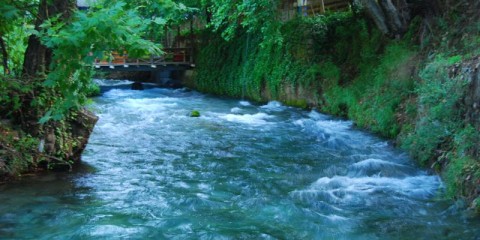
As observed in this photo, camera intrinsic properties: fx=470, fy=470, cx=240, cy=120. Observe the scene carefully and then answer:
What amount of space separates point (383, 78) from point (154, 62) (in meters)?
15.9

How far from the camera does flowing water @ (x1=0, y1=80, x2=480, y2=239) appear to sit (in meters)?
5.72

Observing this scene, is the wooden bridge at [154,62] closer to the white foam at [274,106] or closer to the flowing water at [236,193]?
the white foam at [274,106]

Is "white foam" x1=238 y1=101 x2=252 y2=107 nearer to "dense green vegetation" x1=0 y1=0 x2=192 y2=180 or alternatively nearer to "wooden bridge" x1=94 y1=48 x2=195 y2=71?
"wooden bridge" x1=94 y1=48 x2=195 y2=71

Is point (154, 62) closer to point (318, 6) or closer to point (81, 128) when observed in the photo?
point (318, 6)

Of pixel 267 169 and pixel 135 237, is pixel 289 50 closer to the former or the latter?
pixel 267 169

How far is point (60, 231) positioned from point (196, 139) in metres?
6.06

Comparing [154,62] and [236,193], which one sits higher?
[154,62]

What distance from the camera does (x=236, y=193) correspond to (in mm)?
7172

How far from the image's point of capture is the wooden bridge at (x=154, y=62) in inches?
975

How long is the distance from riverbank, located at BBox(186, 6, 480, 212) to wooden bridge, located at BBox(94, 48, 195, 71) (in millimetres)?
2886

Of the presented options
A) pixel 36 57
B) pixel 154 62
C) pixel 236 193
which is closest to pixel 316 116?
pixel 236 193

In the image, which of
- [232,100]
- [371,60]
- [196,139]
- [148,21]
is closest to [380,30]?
[371,60]

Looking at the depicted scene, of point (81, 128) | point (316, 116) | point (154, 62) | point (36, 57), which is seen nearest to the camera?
point (36, 57)

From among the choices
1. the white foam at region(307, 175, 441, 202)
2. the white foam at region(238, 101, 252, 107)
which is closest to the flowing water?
the white foam at region(307, 175, 441, 202)
